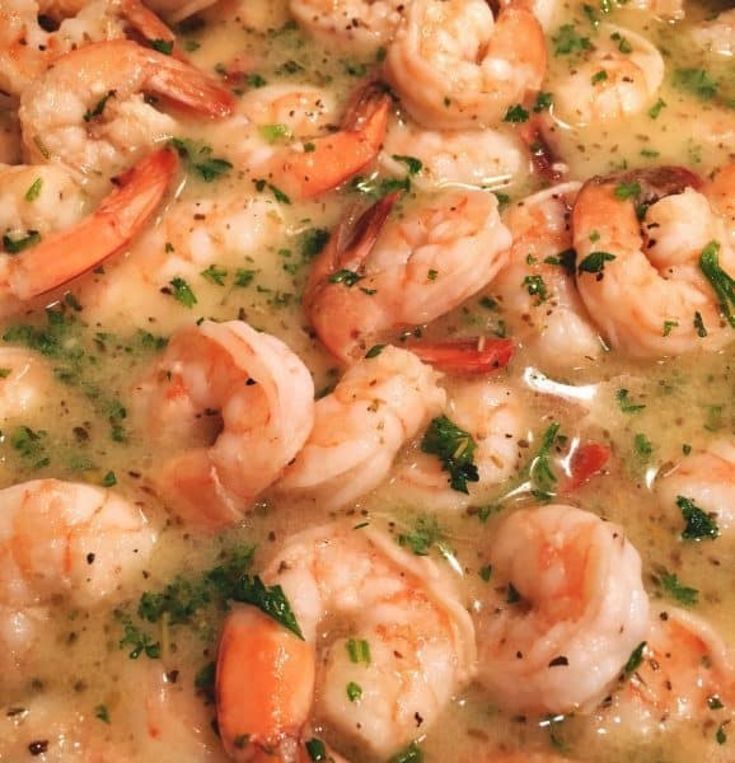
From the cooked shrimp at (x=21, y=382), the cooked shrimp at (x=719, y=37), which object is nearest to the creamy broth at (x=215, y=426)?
the cooked shrimp at (x=21, y=382)

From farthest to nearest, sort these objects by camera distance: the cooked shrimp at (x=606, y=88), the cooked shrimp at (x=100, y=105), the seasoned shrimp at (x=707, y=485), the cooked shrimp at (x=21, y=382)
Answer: the cooked shrimp at (x=606, y=88), the cooked shrimp at (x=100, y=105), the cooked shrimp at (x=21, y=382), the seasoned shrimp at (x=707, y=485)

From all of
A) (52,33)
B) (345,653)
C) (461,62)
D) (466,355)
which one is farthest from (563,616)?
(52,33)

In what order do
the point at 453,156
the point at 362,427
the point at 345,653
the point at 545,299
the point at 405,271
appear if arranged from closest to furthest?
the point at 345,653 < the point at 362,427 < the point at 405,271 < the point at 545,299 < the point at 453,156

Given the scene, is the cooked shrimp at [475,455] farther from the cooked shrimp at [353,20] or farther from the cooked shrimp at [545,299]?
the cooked shrimp at [353,20]

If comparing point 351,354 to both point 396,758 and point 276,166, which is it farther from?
point 396,758

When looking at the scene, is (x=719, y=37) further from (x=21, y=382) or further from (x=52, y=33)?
(x=21, y=382)

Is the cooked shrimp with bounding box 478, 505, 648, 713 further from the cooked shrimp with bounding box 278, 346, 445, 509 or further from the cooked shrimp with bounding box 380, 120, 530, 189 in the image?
the cooked shrimp with bounding box 380, 120, 530, 189
